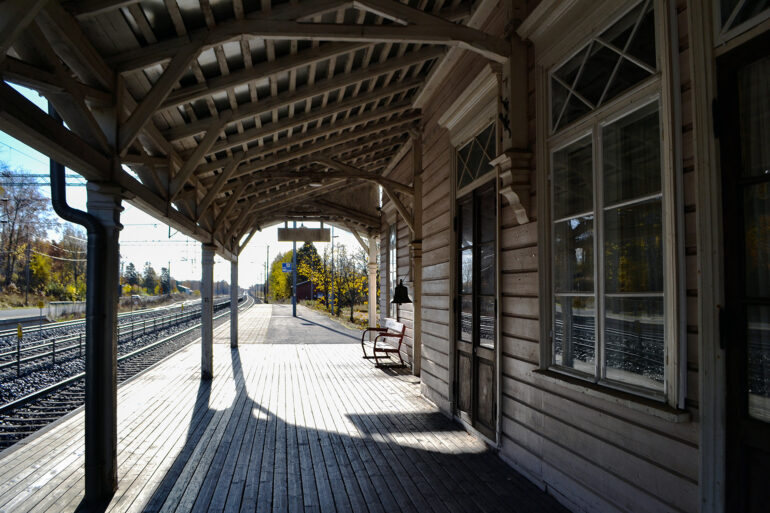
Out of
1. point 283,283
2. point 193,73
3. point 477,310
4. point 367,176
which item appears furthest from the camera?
point 283,283

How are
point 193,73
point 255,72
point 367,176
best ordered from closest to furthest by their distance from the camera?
point 193,73 < point 255,72 < point 367,176

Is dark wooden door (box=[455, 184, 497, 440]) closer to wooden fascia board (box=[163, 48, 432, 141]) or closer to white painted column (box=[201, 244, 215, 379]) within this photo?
wooden fascia board (box=[163, 48, 432, 141])

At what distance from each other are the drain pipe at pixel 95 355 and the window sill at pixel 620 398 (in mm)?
2888

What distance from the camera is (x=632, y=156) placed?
2.35 m

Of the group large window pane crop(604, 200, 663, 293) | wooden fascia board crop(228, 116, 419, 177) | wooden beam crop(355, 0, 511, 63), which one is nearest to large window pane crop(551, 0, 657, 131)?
wooden beam crop(355, 0, 511, 63)

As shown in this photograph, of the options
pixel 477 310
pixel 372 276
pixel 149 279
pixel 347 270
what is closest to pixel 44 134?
pixel 477 310

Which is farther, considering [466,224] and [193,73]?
[466,224]

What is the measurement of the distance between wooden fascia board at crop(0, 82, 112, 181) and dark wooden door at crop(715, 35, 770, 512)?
9.42 ft

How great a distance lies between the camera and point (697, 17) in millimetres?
1905

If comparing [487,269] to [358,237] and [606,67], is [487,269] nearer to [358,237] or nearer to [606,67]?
[606,67]

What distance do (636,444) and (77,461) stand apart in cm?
395

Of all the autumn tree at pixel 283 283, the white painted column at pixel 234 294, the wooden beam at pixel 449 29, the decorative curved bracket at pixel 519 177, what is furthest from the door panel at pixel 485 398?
the autumn tree at pixel 283 283

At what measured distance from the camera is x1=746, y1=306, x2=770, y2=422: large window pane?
1.65 meters

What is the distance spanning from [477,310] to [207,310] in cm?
465
